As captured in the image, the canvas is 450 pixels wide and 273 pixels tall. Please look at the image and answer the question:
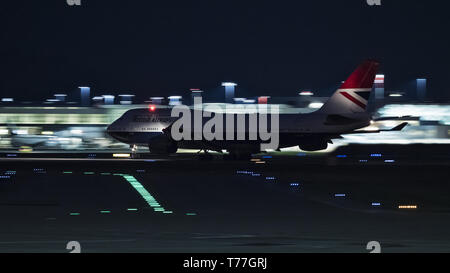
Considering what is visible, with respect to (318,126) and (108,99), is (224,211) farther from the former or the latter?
(108,99)

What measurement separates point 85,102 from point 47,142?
166 ft

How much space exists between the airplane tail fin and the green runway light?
24673mm

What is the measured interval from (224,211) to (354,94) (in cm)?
3805

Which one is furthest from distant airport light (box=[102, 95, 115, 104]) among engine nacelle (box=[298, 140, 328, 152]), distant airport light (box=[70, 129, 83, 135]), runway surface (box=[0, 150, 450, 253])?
runway surface (box=[0, 150, 450, 253])

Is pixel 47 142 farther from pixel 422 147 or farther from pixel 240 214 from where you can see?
pixel 240 214

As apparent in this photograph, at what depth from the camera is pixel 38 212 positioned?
23141 millimetres

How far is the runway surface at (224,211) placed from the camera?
667 inches

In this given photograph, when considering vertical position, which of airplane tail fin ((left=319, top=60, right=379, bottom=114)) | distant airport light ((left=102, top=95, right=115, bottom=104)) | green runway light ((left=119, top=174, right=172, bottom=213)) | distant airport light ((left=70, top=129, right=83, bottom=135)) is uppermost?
airplane tail fin ((left=319, top=60, right=379, bottom=114))

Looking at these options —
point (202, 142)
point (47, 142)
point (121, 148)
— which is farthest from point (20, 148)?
point (202, 142)

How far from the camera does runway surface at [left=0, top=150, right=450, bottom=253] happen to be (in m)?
16.9

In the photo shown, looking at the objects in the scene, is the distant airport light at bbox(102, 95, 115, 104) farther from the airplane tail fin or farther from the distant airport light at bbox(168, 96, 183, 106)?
the airplane tail fin

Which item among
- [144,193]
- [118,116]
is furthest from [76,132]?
[144,193]

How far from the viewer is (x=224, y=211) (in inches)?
933

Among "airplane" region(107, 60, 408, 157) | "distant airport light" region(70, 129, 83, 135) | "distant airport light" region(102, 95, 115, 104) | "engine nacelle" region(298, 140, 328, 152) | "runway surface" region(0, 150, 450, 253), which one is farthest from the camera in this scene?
"distant airport light" region(102, 95, 115, 104)
